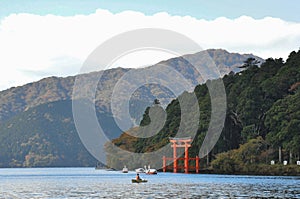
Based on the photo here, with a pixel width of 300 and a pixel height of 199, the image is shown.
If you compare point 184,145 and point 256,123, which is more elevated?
point 256,123

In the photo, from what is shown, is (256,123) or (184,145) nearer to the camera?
(256,123)

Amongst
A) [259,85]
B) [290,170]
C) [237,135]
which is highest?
[259,85]

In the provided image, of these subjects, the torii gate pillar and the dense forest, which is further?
the torii gate pillar

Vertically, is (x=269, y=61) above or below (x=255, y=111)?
above

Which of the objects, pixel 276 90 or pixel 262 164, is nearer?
pixel 262 164

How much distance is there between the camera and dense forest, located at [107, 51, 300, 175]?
95.4 m

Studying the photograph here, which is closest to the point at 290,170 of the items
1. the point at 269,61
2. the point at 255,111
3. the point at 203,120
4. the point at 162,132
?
the point at 255,111

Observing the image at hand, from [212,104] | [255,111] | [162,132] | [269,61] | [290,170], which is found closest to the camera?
[290,170]

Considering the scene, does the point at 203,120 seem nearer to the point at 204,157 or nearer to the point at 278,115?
the point at 204,157

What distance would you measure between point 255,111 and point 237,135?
7668mm

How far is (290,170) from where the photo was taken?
9212 centimetres

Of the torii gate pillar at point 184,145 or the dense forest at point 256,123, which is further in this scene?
the torii gate pillar at point 184,145

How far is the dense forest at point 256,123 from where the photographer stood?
95375 mm

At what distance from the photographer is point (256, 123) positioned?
110562mm
